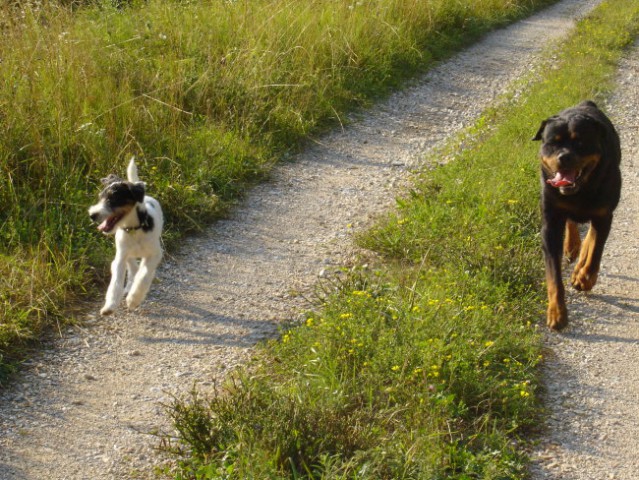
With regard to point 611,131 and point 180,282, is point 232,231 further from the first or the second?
point 611,131

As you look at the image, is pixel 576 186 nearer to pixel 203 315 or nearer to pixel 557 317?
pixel 557 317

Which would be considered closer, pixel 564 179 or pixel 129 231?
pixel 129 231

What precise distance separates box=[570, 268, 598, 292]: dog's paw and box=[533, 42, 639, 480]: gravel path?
65 mm

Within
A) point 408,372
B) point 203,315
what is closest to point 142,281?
point 203,315

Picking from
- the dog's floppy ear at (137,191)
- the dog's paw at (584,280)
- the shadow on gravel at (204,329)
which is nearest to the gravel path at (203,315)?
the shadow on gravel at (204,329)

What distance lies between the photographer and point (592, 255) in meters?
5.33

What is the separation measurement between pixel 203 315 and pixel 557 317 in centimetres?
206

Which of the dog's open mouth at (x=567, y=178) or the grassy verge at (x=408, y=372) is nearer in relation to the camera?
the grassy verge at (x=408, y=372)

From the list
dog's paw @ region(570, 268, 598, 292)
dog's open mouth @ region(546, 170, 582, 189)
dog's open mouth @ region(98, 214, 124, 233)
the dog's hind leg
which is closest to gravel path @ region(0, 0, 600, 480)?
the dog's hind leg

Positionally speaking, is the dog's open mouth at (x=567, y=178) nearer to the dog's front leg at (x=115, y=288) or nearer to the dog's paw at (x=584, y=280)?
the dog's paw at (x=584, y=280)

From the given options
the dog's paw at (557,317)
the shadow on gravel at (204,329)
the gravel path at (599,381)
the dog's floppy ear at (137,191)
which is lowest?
the shadow on gravel at (204,329)

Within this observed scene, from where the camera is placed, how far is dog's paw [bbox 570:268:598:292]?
541cm

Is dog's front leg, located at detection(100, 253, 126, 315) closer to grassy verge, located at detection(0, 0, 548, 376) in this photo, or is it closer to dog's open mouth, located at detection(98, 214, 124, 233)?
dog's open mouth, located at detection(98, 214, 124, 233)

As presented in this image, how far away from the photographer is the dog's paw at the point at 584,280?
17.7 feet
